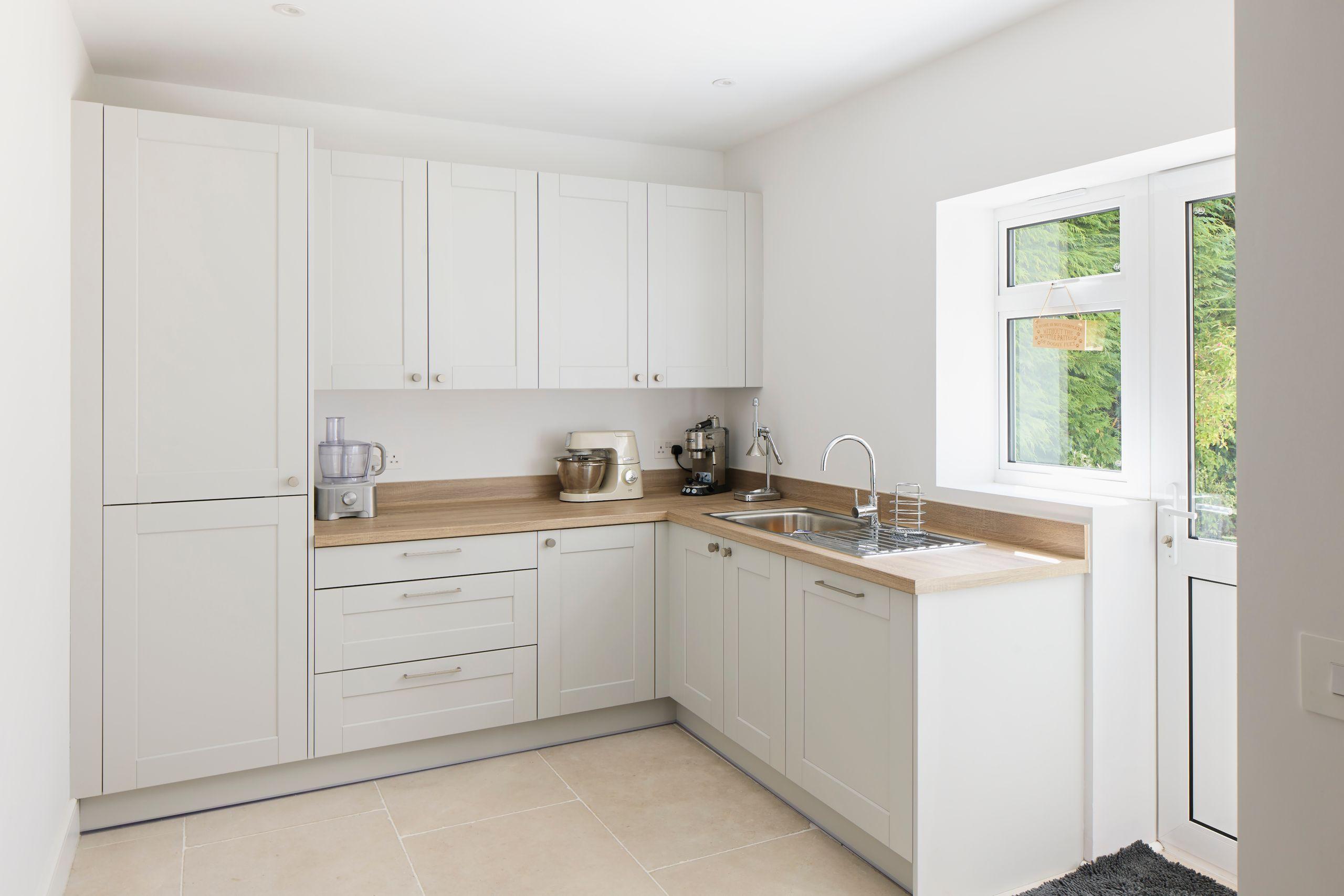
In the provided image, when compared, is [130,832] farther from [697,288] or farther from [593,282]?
[697,288]

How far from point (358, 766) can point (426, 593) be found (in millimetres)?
638

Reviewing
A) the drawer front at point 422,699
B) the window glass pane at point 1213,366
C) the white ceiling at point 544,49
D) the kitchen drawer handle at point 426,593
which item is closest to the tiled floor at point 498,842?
the drawer front at point 422,699

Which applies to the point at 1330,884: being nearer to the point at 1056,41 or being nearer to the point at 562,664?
the point at 1056,41

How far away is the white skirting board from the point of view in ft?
8.96

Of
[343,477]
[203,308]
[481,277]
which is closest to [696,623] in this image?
[343,477]

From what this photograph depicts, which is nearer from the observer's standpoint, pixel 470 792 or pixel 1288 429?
pixel 1288 429

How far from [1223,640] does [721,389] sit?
2375 mm

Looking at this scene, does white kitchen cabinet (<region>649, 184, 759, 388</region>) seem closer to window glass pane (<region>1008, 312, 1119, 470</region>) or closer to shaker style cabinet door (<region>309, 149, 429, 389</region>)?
shaker style cabinet door (<region>309, 149, 429, 389</region>)

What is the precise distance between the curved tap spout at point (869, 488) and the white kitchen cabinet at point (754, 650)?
0.35 m

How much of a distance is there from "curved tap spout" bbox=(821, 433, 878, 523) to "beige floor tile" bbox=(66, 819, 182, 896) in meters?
2.15

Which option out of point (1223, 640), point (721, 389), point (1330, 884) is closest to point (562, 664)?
point (721, 389)

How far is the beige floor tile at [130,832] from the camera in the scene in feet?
8.57

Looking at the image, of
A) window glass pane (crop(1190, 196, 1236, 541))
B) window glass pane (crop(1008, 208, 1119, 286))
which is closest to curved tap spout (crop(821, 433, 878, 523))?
window glass pane (crop(1008, 208, 1119, 286))

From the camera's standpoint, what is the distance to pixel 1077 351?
270cm
